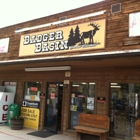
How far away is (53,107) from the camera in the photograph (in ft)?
27.2

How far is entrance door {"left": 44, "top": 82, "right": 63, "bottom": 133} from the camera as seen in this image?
26.4ft

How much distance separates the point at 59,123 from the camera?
8031 mm

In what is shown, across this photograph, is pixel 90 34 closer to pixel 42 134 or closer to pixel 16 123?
pixel 42 134

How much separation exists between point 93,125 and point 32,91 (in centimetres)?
396

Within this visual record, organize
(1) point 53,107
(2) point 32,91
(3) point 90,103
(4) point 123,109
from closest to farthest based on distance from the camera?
(4) point 123,109 < (3) point 90,103 < (1) point 53,107 < (2) point 32,91

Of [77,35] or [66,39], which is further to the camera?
[66,39]

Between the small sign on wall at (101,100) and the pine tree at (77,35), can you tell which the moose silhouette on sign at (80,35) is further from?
the small sign on wall at (101,100)

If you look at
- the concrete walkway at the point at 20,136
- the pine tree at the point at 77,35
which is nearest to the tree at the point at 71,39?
the pine tree at the point at 77,35

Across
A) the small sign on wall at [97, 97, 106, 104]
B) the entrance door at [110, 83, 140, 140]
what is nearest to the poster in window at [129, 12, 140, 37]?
the entrance door at [110, 83, 140, 140]

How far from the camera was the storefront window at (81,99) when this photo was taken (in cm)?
728

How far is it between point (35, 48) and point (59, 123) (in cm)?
344

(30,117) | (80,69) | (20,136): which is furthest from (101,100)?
(30,117)

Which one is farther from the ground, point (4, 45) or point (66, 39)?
point (4, 45)

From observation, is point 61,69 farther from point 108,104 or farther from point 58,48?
point 108,104
